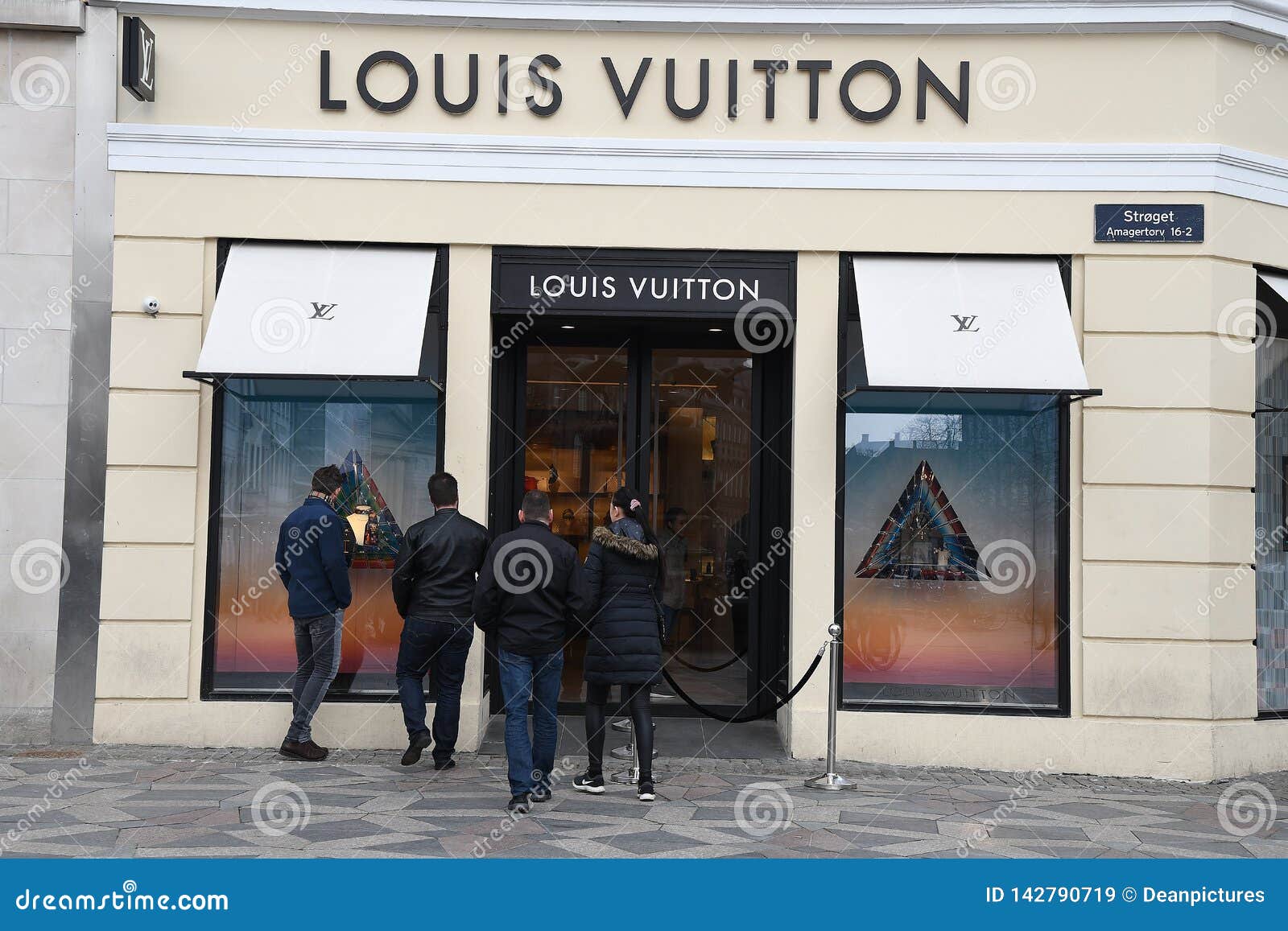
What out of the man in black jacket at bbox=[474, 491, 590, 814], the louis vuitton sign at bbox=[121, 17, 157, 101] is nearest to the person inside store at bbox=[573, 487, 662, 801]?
the man in black jacket at bbox=[474, 491, 590, 814]

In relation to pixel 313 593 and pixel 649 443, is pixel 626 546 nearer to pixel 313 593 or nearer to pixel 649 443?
pixel 313 593

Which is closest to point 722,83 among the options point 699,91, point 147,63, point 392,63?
point 699,91

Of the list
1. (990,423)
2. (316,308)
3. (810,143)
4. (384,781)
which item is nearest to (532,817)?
(384,781)

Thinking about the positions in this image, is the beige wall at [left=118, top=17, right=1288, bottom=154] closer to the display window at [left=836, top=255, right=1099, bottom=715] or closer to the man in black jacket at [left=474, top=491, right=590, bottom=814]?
the display window at [left=836, top=255, right=1099, bottom=715]

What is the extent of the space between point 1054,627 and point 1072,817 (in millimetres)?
1889

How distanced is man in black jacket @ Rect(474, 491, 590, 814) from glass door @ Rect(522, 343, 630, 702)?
8.40 feet

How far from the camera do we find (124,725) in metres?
8.64

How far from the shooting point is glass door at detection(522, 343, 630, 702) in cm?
983

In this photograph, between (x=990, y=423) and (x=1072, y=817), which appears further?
(x=990, y=423)

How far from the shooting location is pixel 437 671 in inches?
316

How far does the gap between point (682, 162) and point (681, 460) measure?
2457 millimetres

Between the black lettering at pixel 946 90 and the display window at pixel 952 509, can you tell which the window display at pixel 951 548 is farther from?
the black lettering at pixel 946 90

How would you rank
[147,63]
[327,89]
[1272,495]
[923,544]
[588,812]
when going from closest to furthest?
[588,812] < [147,63] < [327,89] < [923,544] < [1272,495]

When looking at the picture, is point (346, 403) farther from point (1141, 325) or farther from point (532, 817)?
point (1141, 325)
